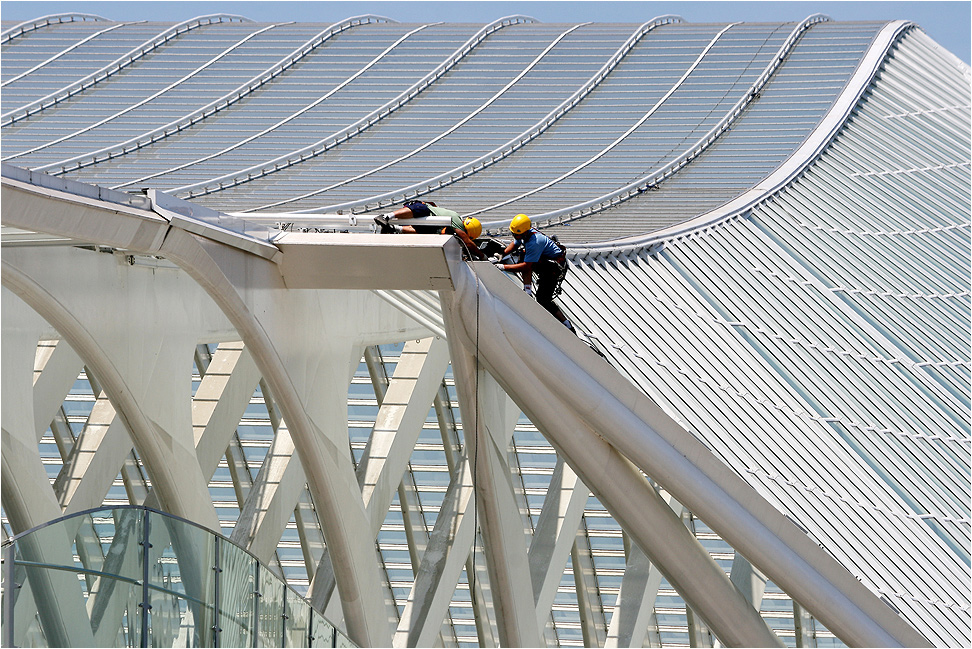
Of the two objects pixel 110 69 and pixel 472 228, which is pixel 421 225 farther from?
pixel 110 69

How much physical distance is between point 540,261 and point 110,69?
21895 mm

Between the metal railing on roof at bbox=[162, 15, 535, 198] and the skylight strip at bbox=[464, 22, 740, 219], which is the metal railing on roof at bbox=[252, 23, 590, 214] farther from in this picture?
the skylight strip at bbox=[464, 22, 740, 219]

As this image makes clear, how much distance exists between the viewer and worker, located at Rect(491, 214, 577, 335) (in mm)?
15914

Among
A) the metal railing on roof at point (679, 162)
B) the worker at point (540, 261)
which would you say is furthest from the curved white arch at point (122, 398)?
the metal railing on roof at point (679, 162)

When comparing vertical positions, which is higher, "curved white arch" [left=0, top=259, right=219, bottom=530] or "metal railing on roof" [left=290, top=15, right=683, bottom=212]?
"metal railing on roof" [left=290, top=15, right=683, bottom=212]

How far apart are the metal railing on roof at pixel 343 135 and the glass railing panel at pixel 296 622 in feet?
42.6

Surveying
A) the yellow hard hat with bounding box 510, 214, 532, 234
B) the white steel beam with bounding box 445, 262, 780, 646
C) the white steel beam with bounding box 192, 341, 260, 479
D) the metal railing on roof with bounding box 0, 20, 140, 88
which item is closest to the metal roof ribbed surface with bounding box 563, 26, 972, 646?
the white steel beam with bounding box 445, 262, 780, 646

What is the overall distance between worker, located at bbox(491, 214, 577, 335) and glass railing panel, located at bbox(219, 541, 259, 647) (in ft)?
14.4

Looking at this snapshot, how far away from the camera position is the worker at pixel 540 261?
15914mm

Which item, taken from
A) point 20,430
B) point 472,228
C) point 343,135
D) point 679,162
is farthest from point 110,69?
point 472,228

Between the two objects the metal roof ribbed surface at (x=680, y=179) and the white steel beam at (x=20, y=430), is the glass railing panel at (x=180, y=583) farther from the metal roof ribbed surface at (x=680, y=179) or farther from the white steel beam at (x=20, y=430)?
the metal roof ribbed surface at (x=680, y=179)

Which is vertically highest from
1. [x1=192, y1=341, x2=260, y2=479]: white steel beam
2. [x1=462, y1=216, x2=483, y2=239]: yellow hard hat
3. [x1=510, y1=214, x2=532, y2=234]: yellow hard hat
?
[x1=192, y1=341, x2=260, y2=479]: white steel beam

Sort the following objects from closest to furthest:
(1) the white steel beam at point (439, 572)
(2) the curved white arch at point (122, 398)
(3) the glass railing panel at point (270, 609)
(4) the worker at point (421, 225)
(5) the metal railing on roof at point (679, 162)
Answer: (3) the glass railing panel at point (270, 609), (4) the worker at point (421, 225), (2) the curved white arch at point (122, 398), (1) the white steel beam at point (439, 572), (5) the metal railing on roof at point (679, 162)

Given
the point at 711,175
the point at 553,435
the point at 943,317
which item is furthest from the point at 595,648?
the point at 553,435
